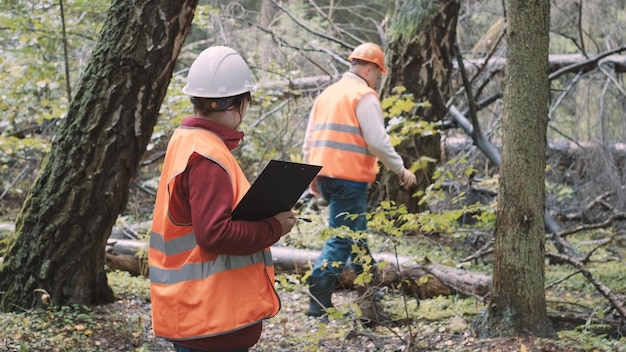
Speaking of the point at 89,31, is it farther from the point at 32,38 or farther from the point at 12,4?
the point at 12,4

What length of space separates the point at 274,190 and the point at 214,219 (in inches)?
11.7

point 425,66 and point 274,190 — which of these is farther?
point 425,66

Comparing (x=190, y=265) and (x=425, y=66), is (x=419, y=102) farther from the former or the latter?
(x=190, y=265)

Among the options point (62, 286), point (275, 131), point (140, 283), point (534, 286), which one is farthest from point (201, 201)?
point (275, 131)

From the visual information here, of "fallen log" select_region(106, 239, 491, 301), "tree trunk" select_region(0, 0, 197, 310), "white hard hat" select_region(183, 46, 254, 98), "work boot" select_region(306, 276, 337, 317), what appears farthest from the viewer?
"fallen log" select_region(106, 239, 491, 301)

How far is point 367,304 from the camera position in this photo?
18.3ft

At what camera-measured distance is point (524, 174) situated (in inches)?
170

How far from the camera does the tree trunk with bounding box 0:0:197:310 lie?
16.7 ft

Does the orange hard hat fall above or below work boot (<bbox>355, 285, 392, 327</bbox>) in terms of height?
above

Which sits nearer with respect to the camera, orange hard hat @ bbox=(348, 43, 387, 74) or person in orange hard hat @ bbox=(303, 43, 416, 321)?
person in orange hard hat @ bbox=(303, 43, 416, 321)

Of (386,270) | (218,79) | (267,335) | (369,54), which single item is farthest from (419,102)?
(218,79)

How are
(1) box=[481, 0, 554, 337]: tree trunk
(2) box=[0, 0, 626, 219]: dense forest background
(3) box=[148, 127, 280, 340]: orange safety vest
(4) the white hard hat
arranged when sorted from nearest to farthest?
1. (3) box=[148, 127, 280, 340]: orange safety vest
2. (4) the white hard hat
3. (1) box=[481, 0, 554, 337]: tree trunk
4. (2) box=[0, 0, 626, 219]: dense forest background

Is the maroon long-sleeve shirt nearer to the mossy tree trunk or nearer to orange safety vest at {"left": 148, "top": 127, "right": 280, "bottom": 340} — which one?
orange safety vest at {"left": 148, "top": 127, "right": 280, "bottom": 340}

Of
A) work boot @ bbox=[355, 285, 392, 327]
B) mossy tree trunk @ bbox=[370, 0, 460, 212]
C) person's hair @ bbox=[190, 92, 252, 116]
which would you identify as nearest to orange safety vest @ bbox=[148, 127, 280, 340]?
person's hair @ bbox=[190, 92, 252, 116]
